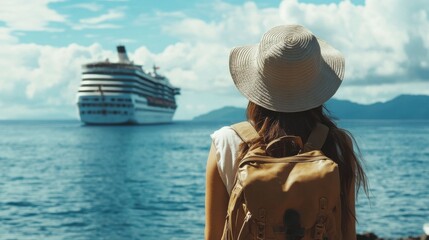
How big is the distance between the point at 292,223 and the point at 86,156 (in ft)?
127

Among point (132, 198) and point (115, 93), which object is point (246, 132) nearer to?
point (132, 198)

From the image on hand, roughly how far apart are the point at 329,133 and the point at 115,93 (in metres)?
71.6

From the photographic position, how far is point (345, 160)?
6.12ft

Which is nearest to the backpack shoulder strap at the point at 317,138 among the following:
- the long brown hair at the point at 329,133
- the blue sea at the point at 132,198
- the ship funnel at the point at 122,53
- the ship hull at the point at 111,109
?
the long brown hair at the point at 329,133

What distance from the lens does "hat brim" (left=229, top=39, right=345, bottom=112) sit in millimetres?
1803

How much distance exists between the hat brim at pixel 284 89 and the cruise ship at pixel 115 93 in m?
71.1

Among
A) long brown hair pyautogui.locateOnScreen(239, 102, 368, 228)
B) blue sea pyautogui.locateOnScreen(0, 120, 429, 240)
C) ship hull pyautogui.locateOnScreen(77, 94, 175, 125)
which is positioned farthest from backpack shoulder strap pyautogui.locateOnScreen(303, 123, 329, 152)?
ship hull pyautogui.locateOnScreen(77, 94, 175, 125)

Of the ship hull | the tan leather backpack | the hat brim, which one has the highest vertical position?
the hat brim

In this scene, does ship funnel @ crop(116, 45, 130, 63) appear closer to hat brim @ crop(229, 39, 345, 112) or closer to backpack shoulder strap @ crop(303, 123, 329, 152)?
hat brim @ crop(229, 39, 345, 112)

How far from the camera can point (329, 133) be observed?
73.2 inches

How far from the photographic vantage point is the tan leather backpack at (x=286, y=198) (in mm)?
1678

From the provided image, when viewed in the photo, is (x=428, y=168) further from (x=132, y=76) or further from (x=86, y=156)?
(x=132, y=76)

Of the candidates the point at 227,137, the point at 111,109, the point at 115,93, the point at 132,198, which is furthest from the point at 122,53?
the point at 227,137

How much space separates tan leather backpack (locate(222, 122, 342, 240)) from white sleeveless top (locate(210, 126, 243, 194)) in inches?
3.4
